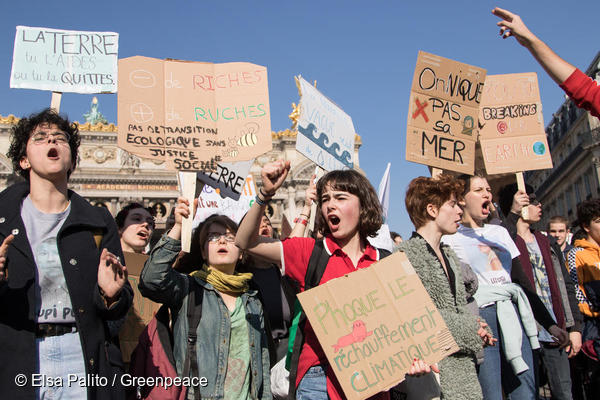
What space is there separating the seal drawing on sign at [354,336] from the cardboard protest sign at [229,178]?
2.24 metres

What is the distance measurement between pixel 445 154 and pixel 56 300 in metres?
3.40

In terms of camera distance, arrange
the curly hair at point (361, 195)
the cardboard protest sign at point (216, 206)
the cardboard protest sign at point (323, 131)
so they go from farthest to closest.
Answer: the cardboard protest sign at point (323, 131) < the cardboard protest sign at point (216, 206) < the curly hair at point (361, 195)

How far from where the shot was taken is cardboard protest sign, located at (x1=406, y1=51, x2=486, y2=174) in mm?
4691

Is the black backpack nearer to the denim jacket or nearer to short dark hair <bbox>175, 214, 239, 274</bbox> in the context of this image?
the denim jacket

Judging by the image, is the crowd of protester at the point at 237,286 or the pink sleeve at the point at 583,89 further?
the pink sleeve at the point at 583,89

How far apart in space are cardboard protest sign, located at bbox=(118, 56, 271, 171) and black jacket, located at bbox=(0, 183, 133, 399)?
1.01 m

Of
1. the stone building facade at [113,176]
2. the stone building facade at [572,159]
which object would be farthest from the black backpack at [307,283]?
the stone building facade at [572,159]

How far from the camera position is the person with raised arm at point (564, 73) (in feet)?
8.93

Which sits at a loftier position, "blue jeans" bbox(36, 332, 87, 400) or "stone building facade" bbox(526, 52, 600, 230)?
"stone building facade" bbox(526, 52, 600, 230)

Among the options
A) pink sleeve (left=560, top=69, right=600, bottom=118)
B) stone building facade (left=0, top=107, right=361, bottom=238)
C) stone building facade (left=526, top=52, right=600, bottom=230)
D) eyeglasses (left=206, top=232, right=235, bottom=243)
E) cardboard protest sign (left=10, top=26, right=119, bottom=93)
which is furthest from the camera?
stone building facade (left=526, top=52, right=600, bottom=230)

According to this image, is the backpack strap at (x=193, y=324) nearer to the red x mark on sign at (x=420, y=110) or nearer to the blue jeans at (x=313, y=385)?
the blue jeans at (x=313, y=385)

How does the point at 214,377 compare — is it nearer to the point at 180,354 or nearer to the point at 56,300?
the point at 180,354

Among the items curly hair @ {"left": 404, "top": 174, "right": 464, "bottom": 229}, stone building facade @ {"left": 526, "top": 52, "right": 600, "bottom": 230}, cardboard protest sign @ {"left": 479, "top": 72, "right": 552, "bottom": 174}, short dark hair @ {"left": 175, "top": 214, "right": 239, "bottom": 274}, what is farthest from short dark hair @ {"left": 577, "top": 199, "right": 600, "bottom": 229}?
stone building facade @ {"left": 526, "top": 52, "right": 600, "bottom": 230}

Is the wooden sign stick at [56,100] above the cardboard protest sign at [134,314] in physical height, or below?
above
